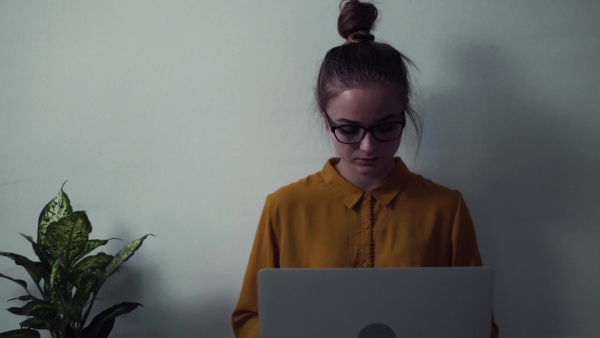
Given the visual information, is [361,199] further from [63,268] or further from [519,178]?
[63,268]

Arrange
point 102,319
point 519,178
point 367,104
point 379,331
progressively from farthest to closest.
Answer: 1. point 519,178
2. point 102,319
3. point 367,104
4. point 379,331

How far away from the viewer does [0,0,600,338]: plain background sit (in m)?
1.56

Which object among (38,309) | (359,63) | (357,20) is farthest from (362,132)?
(38,309)

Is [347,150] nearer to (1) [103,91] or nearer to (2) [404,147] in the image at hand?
(2) [404,147]

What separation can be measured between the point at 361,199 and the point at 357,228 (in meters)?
0.07

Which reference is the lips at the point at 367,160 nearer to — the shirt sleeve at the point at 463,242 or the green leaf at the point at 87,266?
the shirt sleeve at the point at 463,242

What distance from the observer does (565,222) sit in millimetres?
1572

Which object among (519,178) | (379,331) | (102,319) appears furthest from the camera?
(519,178)

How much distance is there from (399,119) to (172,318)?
878 mm

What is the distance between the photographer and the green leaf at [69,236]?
4.27 ft

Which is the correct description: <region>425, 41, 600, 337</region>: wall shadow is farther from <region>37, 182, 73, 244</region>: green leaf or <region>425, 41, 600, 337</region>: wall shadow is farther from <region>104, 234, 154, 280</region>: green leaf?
<region>37, 182, 73, 244</region>: green leaf

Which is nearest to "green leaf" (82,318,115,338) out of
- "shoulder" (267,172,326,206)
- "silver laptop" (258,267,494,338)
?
"shoulder" (267,172,326,206)

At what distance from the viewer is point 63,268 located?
1.32 metres

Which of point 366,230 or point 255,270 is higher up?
point 366,230
